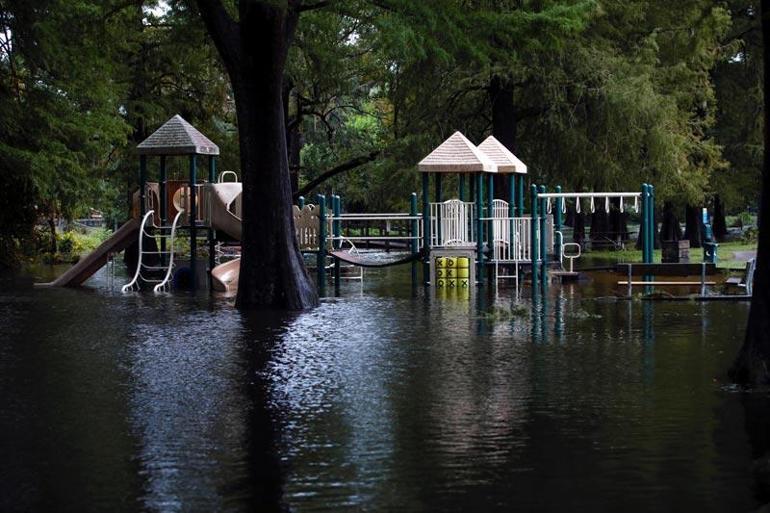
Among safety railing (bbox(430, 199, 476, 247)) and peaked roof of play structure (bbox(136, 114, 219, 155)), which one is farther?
peaked roof of play structure (bbox(136, 114, 219, 155))

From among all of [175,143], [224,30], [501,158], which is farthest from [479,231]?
[224,30]

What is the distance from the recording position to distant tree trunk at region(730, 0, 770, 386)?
42.5 ft

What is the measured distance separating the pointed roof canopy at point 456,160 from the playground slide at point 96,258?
687 cm

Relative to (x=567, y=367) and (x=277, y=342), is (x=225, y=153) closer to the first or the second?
(x=277, y=342)

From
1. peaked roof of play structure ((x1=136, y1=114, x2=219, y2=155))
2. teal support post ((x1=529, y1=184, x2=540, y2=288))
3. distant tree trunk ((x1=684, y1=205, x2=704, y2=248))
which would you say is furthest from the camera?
distant tree trunk ((x1=684, y1=205, x2=704, y2=248))

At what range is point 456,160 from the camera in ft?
97.8

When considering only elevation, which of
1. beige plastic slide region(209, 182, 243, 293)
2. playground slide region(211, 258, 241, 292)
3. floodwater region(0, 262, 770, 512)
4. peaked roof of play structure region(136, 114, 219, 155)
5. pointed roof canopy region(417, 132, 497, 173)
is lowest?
floodwater region(0, 262, 770, 512)

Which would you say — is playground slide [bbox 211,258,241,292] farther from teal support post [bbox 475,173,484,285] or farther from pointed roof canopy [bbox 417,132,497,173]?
teal support post [bbox 475,173,484,285]

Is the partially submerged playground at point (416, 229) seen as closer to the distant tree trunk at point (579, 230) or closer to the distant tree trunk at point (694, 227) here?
the distant tree trunk at point (579, 230)

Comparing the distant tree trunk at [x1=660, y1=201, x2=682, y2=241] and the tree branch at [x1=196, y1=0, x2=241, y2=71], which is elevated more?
the tree branch at [x1=196, y1=0, x2=241, y2=71]

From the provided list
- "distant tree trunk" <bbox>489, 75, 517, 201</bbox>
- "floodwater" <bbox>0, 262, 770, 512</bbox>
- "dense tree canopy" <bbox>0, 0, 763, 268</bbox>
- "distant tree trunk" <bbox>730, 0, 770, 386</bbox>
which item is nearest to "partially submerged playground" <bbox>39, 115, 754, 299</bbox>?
"dense tree canopy" <bbox>0, 0, 763, 268</bbox>

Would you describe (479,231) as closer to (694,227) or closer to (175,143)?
(175,143)

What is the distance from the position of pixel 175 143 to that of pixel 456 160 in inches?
248

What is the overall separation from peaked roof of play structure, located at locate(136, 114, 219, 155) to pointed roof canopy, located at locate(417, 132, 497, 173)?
499 cm
